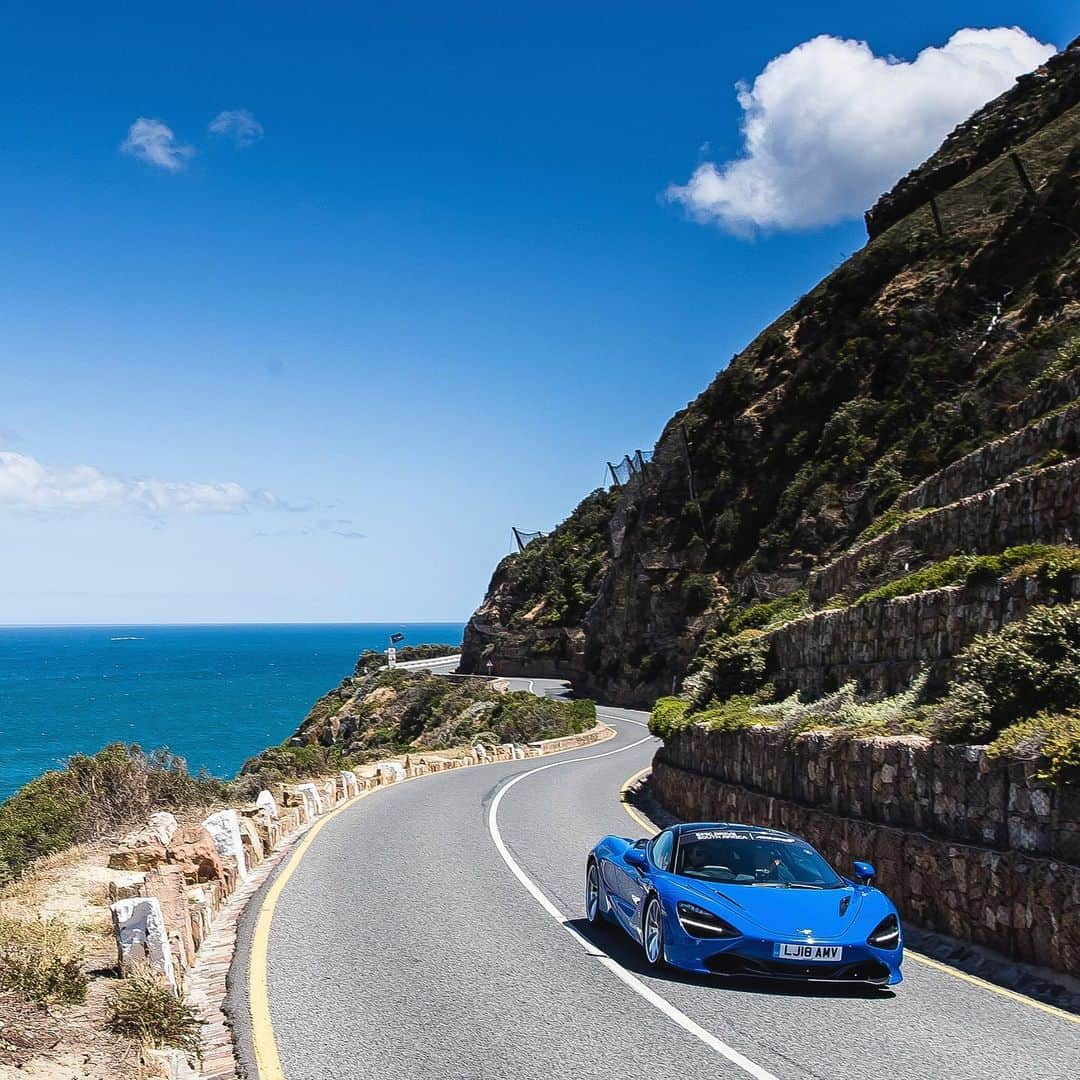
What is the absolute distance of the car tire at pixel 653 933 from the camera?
8953 millimetres

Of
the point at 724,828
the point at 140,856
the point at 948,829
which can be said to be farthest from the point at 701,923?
the point at 140,856

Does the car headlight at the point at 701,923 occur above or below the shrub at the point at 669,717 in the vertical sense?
below

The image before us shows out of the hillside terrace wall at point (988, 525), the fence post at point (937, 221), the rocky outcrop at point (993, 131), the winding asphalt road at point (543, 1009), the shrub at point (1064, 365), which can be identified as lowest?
the winding asphalt road at point (543, 1009)

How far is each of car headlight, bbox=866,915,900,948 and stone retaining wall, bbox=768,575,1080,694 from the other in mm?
6640

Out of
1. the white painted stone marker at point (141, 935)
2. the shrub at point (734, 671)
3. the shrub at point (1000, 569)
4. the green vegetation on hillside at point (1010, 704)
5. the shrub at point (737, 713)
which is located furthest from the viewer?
the shrub at point (734, 671)

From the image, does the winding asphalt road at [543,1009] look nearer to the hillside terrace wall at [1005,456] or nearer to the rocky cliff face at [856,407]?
A: the hillside terrace wall at [1005,456]

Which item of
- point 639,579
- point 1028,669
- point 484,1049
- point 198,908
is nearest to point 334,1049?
point 484,1049

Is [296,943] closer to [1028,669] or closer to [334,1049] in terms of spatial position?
[334,1049]

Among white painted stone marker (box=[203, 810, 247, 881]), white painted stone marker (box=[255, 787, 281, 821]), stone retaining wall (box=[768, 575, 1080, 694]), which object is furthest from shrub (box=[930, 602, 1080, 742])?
white painted stone marker (box=[255, 787, 281, 821])

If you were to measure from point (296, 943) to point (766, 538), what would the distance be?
1799 inches

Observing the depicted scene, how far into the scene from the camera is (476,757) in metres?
37.2

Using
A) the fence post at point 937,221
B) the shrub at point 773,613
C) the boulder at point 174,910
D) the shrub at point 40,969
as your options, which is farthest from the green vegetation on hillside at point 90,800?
the fence post at point 937,221

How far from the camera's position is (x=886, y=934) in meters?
8.58

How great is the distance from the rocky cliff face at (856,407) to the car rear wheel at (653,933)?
17974 mm
